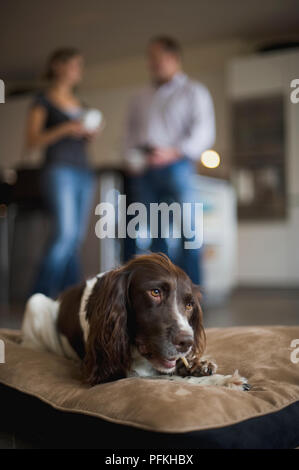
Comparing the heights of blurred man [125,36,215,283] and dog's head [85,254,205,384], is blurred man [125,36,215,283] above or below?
above

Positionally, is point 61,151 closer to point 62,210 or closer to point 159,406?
point 62,210

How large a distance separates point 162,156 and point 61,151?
39.9 inches

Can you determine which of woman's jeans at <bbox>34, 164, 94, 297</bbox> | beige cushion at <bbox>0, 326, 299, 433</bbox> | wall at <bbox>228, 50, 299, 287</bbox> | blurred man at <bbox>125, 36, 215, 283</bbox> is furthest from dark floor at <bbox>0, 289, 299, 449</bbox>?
wall at <bbox>228, 50, 299, 287</bbox>

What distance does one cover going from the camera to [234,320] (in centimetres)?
300

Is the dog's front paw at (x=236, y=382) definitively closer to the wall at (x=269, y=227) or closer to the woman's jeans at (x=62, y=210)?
the woman's jeans at (x=62, y=210)

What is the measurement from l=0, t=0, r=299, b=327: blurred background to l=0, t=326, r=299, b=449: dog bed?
8.47 feet

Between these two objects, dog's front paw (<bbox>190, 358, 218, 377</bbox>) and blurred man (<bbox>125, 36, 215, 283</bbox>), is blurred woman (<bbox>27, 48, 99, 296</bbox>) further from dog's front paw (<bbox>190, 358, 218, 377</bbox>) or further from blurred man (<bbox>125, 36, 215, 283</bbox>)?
dog's front paw (<bbox>190, 358, 218, 377</bbox>)

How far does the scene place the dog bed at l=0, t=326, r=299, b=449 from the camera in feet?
3.30

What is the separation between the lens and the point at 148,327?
124cm

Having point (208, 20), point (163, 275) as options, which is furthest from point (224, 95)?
point (163, 275)

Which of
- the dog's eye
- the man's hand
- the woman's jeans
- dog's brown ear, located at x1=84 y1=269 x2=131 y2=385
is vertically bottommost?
dog's brown ear, located at x1=84 y1=269 x2=131 y2=385

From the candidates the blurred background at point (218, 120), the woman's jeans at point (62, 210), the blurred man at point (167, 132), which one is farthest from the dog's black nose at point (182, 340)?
the blurred background at point (218, 120)
